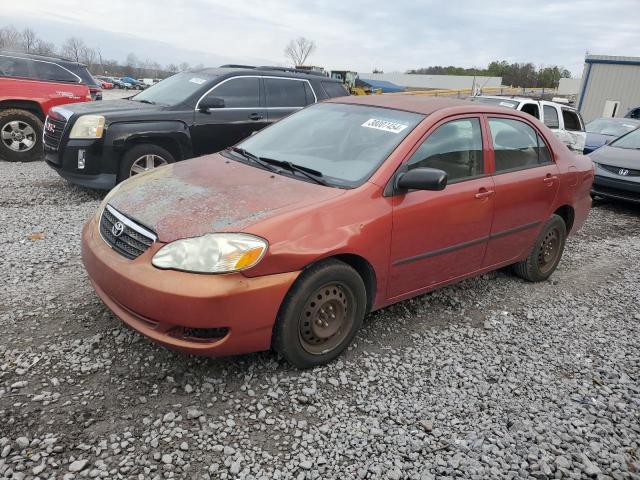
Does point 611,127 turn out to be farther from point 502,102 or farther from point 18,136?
point 18,136

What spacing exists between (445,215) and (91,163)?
451cm

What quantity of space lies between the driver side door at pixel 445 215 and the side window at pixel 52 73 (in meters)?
8.21

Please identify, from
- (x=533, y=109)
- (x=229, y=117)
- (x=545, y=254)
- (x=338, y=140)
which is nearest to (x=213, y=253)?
(x=338, y=140)

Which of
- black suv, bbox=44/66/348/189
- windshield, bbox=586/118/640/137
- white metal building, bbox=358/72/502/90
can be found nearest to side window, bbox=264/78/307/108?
black suv, bbox=44/66/348/189

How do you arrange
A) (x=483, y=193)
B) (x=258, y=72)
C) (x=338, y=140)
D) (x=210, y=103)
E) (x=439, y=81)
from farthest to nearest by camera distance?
(x=439, y=81) < (x=258, y=72) < (x=210, y=103) < (x=483, y=193) < (x=338, y=140)

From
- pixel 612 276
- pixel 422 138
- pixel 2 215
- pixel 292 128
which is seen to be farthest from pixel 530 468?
pixel 2 215

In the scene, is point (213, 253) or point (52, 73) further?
point (52, 73)

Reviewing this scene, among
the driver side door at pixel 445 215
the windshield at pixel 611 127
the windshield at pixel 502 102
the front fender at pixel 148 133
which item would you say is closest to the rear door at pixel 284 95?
the front fender at pixel 148 133

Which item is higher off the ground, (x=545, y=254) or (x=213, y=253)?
(x=213, y=253)

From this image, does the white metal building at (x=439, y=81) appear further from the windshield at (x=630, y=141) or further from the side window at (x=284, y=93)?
the side window at (x=284, y=93)

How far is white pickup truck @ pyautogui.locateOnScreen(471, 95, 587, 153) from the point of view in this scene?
9.99 m

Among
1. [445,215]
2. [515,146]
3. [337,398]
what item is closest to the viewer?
[337,398]

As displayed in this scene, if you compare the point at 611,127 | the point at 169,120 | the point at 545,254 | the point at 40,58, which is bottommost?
the point at 545,254

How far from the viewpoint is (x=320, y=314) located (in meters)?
2.92
